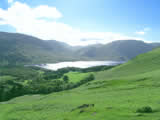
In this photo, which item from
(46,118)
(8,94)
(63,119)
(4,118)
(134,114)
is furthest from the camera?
(8,94)

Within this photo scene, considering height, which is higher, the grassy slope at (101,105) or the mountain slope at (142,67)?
the mountain slope at (142,67)

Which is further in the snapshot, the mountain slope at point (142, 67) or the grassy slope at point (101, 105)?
the mountain slope at point (142, 67)

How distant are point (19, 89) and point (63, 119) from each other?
124 meters

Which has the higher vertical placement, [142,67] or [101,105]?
[142,67]

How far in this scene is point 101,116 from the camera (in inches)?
838

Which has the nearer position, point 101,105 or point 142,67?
point 101,105

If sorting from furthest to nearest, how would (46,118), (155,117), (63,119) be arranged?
(46,118) < (63,119) < (155,117)

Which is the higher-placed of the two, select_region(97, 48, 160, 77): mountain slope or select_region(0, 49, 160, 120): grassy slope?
select_region(97, 48, 160, 77): mountain slope

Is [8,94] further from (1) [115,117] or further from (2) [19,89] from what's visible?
(1) [115,117]

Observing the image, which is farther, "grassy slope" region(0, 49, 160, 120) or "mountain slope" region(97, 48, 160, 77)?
"mountain slope" region(97, 48, 160, 77)

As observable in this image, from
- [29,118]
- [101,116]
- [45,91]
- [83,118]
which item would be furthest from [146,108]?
[45,91]

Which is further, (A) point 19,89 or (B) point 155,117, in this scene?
(A) point 19,89

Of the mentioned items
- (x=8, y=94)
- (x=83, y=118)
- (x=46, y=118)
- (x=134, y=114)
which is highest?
(x=134, y=114)

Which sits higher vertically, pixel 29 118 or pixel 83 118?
pixel 83 118
